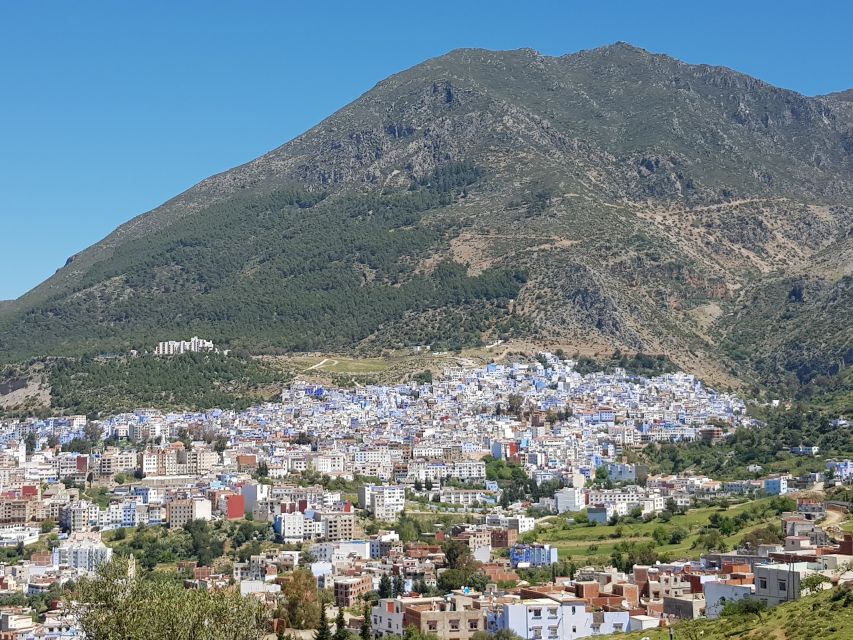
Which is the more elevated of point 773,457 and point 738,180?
point 738,180

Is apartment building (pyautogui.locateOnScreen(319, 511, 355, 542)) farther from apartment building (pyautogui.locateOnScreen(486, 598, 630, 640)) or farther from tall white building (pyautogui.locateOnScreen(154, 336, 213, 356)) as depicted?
tall white building (pyautogui.locateOnScreen(154, 336, 213, 356))

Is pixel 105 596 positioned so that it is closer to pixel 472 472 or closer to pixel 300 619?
pixel 300 619

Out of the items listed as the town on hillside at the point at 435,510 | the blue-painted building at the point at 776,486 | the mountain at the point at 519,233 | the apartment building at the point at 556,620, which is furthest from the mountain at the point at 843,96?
the apartment building at the point at 556,620

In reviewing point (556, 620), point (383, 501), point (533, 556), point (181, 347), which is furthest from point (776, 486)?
point (181, 347)

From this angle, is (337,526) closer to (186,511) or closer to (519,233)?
(186,511)

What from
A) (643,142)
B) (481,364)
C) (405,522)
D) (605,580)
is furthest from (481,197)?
(605,580)

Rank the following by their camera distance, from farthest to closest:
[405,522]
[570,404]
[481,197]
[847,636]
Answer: [481,197] < [570,404] < [405,522] < [847,636]

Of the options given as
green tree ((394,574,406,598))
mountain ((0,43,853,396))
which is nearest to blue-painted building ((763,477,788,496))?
green tree ((394,574,406,598))
